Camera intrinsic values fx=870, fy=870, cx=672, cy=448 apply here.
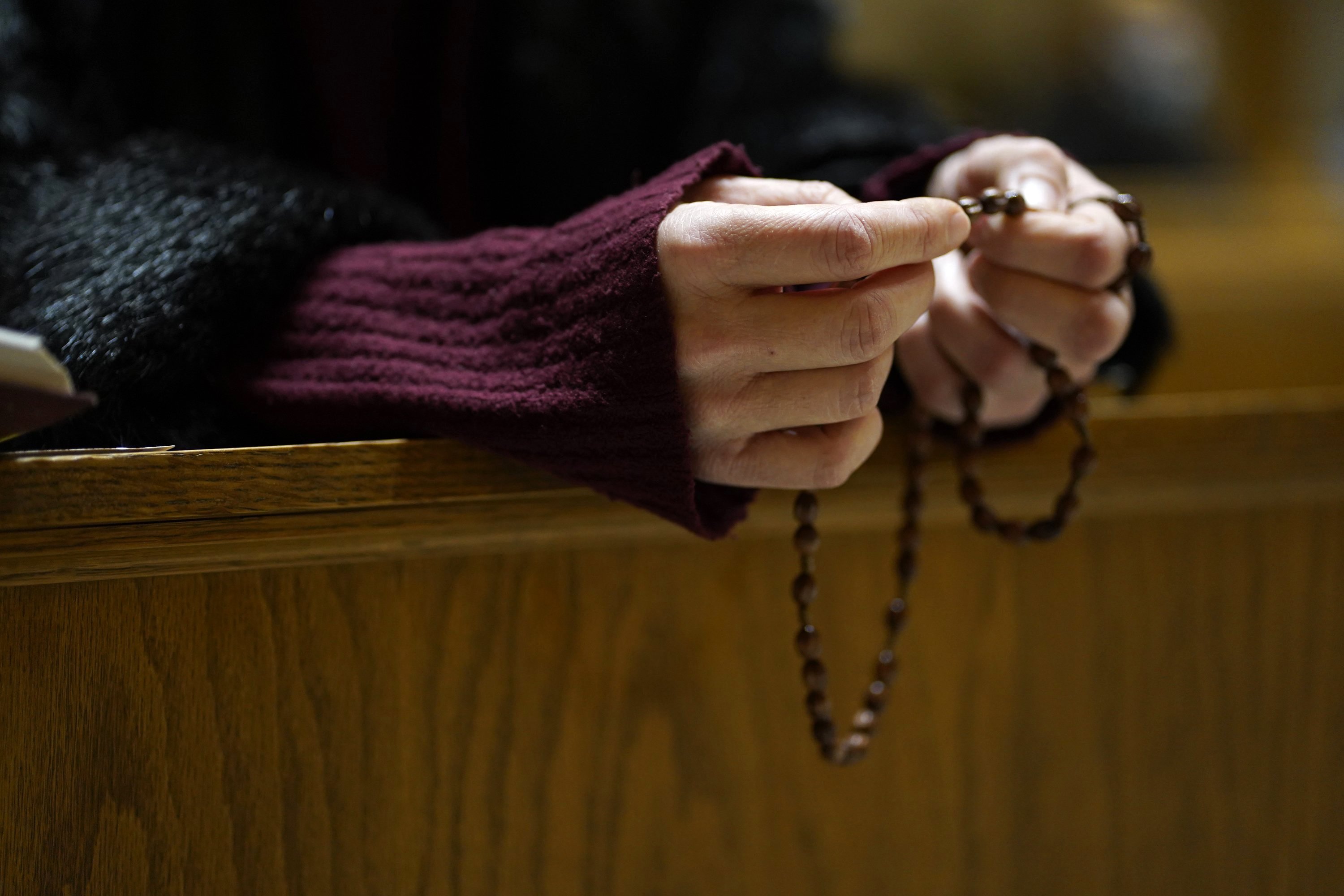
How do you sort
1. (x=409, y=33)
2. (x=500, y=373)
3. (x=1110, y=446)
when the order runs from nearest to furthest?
(x=500, y=373) < (x=1110, y=446) < (x=409, y=33)

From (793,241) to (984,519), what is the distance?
0.17 metres

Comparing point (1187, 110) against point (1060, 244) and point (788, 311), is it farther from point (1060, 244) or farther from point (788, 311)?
point (788, 311)

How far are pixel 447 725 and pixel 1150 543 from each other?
0.34 metres

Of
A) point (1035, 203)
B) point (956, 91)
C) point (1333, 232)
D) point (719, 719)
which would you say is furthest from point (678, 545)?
point (1333, 232)

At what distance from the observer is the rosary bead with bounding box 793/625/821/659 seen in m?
0.33

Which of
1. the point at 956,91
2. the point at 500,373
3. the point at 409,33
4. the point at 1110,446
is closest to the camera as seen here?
the point at 500,373

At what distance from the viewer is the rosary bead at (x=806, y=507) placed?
0.31 metres

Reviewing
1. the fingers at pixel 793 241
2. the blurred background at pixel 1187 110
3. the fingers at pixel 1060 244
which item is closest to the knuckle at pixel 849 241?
the fingers at pixel 793 241

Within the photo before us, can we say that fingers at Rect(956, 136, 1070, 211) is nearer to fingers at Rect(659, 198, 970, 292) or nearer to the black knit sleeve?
fingers at Rect(659, 198, 970, 292)

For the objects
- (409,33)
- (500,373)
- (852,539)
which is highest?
(409,33)

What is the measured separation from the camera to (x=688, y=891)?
366mm

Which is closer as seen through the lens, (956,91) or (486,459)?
(486,459)

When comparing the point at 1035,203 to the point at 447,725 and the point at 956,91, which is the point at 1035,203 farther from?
the point at 956,91

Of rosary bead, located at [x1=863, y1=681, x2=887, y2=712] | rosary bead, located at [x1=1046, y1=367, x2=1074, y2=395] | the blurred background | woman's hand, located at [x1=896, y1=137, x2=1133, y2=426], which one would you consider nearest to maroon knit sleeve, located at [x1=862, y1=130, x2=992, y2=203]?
woman's hand, located at [x1=896, y1=137, x2=1133, y2=426]
